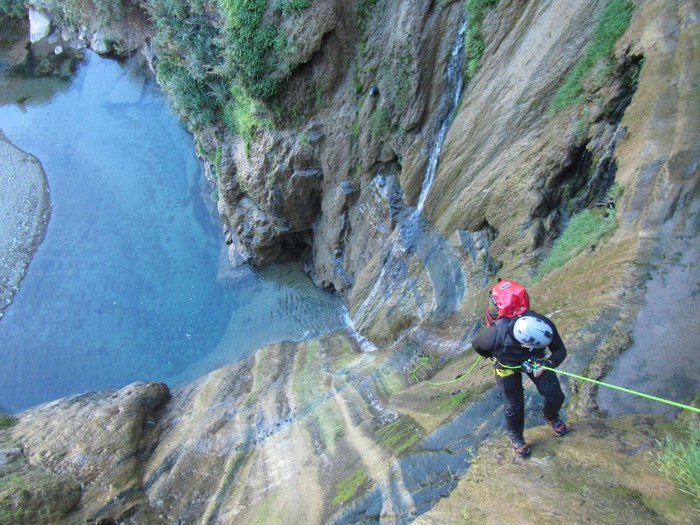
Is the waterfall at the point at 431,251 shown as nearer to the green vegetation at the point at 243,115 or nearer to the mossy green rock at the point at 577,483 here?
the green vegetation at the point at 243,115

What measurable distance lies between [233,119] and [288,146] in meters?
2.52

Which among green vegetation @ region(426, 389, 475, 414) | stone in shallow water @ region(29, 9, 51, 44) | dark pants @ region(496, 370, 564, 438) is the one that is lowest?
green vegetation @ region(426, 389, 475, 414)

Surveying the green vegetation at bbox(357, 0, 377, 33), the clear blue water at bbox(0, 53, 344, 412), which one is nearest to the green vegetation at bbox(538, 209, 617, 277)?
the green vegetation at bbox(357, 0, 377, 33)

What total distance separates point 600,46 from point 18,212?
1934 cm

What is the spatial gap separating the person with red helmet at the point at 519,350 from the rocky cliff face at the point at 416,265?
355 millimetres

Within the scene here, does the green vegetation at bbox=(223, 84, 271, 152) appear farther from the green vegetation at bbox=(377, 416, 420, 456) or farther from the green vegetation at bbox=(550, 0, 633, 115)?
the green vegetation at bbox=(377, 416, 420, 456)

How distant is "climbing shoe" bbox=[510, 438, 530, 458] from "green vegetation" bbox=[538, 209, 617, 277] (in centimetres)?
299

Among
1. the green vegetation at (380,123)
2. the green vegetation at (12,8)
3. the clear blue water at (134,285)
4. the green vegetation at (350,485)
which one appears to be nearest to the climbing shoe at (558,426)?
the green vegetation at (350,485)

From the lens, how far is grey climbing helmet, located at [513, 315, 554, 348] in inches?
149

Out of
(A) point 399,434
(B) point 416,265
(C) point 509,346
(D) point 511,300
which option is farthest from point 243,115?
(C) point 509,346

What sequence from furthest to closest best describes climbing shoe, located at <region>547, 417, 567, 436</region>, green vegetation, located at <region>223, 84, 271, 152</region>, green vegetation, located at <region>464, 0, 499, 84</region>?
green vegetation, located at <region>223, 84, 271, 152</region> < green vegetation, located at <region>464, 0, 499, 84</region> < climbing shoe, located at <region>547, 417, 567, 436</region>

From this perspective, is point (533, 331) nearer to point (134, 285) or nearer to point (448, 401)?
point (448, 401)

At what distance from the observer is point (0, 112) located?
71.9ft

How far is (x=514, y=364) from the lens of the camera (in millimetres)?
4043
